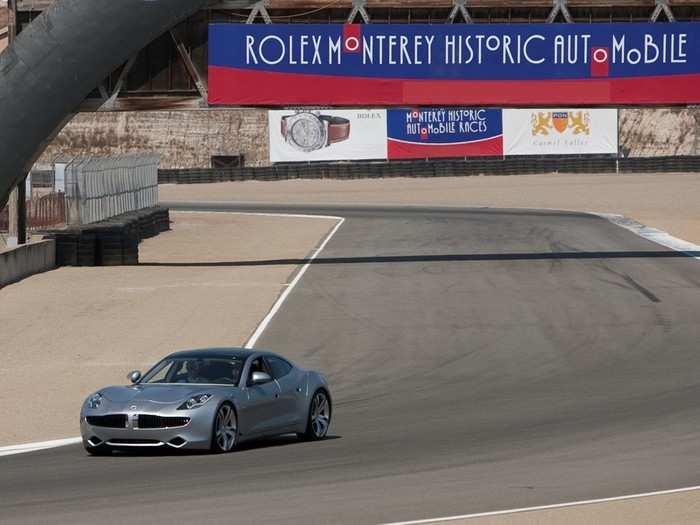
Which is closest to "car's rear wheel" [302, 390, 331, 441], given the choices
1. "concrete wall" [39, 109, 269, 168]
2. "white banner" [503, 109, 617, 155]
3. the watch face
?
the watch face

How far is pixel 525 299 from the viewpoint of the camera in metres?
31.3

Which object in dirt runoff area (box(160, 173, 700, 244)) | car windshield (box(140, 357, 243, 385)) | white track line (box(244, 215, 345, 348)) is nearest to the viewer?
car windshield (box(140, 357, 243, 385))

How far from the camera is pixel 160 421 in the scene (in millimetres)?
15031

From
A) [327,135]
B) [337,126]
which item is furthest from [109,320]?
[337,126]

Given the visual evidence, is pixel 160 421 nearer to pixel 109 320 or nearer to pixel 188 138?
pixel 109 320

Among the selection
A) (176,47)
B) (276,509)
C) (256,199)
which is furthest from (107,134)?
(276,509)

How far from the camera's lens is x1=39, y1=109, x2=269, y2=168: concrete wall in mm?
102562

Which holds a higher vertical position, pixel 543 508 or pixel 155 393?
pixel 155 393

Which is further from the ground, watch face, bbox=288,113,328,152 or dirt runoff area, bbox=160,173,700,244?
watch face, bbox=288,113,328,152

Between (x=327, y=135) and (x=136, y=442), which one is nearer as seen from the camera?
(x=136, y=442)

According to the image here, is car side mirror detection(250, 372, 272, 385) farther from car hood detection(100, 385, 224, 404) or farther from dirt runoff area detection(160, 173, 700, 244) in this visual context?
dirt runoff area detection(160, 173, 700, 244)

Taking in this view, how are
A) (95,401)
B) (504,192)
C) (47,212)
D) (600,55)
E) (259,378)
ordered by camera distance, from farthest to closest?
1. (504,192)
2. (47,212)
3. (600,55)
4. (259,378)
5. (95,401)

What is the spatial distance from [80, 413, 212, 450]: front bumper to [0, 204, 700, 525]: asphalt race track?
17 centimetres

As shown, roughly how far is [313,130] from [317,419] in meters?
70.6
